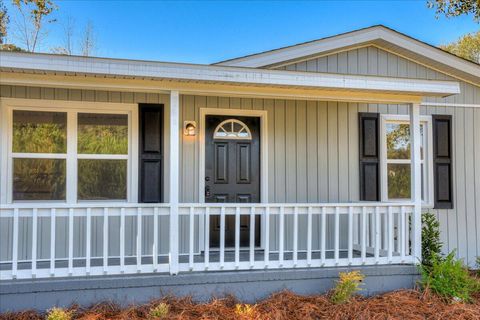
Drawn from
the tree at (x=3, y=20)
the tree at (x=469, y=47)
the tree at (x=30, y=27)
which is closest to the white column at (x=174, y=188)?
the tree at (x=30, y=27)

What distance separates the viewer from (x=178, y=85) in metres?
4.16

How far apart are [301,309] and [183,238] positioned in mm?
1843

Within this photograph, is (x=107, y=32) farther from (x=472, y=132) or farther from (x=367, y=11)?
(x=472, y=132)

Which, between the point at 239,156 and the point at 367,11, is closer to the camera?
the point at 239,156

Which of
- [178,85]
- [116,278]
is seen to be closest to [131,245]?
[116,278]

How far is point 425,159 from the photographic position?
236 inches

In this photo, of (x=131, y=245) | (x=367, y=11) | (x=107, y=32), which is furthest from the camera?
(x=107, y=32)

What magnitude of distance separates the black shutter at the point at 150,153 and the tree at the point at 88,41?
7770 millimetres

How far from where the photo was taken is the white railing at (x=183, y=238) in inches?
157

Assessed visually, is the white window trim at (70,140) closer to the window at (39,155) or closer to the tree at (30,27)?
the window at (39,155)

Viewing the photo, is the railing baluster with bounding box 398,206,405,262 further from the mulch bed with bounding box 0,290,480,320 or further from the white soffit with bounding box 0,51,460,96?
the white soffit with bounding box 0,51,460,96

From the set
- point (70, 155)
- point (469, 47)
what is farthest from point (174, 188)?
point (469, 47)

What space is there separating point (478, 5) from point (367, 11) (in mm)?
5567

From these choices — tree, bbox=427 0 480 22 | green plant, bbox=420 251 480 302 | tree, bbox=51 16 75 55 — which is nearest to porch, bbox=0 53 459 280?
green plant, bbox=420 251 480 302
